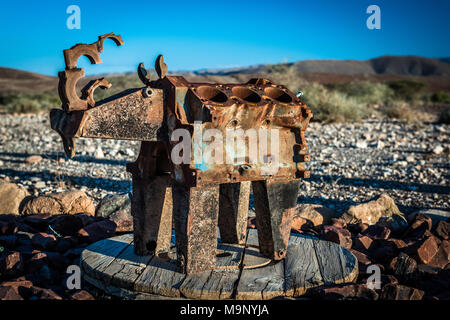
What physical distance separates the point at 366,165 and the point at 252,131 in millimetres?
6739

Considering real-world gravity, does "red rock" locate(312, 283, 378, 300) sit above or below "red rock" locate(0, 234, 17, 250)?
below

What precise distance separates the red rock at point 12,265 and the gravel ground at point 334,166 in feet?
10.00

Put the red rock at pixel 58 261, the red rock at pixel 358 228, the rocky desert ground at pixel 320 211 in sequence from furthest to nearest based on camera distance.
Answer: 1. the red rock at pixel 358 228
2. the red rock at pixel 58 261
3. the rocky desert ground at pixel 320 211

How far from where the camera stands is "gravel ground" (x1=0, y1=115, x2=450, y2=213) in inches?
283

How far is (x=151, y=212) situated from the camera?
3.60m

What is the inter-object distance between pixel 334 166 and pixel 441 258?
5.13 m

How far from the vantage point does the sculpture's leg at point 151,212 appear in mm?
3564

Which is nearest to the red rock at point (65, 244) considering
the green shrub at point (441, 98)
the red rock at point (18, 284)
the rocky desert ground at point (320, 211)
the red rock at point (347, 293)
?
the rocky desert ground at point (320, 211)

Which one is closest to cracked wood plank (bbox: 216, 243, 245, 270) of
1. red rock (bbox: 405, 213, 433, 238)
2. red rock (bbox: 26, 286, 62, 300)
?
Result: red rock (bbox: 26, 286, 62, 300)

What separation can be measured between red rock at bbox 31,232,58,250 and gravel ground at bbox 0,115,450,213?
2.31 m

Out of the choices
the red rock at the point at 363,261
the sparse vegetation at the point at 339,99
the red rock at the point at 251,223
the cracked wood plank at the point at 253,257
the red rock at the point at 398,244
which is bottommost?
the red rock at the point at 363,261

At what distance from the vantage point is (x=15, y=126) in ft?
53.8

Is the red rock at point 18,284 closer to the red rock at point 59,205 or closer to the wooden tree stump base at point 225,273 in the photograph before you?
the wooden tree stump base at point 225,273

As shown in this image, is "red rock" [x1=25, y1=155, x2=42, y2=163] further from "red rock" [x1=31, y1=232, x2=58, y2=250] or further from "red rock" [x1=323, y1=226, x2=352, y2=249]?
"red rock" [x1=323, y1=226, x2=352, y2=249]
